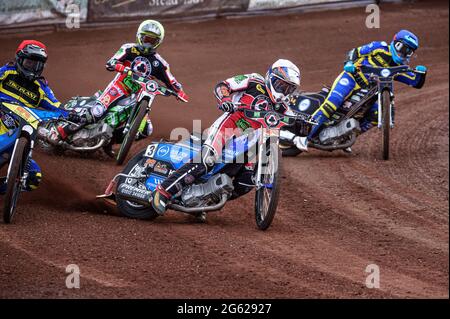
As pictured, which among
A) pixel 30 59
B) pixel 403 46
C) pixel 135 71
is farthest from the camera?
pixel 403 46

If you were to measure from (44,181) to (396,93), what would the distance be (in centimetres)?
996

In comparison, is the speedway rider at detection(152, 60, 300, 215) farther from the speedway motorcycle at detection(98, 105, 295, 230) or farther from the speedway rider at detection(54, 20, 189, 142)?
the speedway rider at detection(54, 20, 189, 142)

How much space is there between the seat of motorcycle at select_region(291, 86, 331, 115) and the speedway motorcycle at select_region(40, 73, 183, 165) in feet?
8.40

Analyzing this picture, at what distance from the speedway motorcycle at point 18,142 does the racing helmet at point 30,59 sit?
565 mm

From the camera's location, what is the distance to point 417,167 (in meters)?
14.9

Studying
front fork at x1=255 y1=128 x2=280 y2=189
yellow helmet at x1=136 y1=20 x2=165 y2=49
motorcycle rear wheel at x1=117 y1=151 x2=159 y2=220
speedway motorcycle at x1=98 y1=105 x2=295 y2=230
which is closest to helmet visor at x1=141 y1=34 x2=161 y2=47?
yellow helmet at x1=136 y1=20 x2=165 y2=49

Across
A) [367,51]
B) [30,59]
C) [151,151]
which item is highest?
[367,51]

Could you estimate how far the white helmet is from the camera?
35.0 feet

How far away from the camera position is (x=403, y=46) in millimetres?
14680

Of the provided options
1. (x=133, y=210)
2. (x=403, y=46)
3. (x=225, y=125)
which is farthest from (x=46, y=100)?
(x=403, y=46)

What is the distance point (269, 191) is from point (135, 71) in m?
3.92

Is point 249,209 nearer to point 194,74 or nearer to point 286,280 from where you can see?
point 286,280

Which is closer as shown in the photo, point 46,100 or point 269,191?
point 269,191

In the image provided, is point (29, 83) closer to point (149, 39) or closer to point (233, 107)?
point (233, 107)
